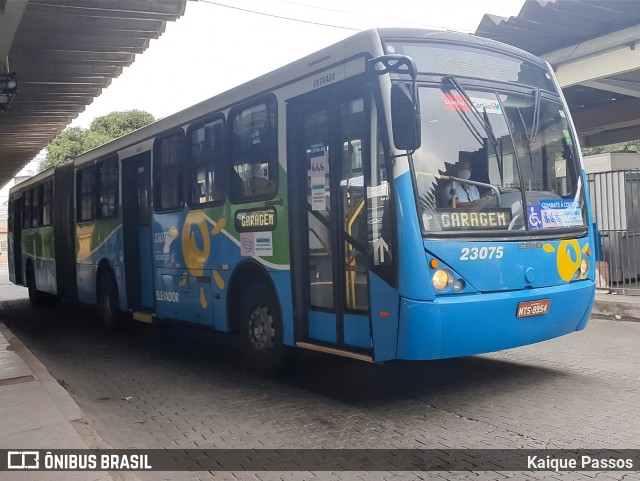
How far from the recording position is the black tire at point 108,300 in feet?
37.5

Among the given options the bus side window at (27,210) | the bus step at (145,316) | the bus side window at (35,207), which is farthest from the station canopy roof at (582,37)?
the bus side window at (27,210)

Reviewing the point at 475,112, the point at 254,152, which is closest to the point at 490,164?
the point at 475,112

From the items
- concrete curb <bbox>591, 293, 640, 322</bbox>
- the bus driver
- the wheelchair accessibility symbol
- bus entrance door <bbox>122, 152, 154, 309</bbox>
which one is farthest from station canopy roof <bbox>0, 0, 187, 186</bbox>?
concrete curb <bbox>591, 293, 640, 322</bbox>

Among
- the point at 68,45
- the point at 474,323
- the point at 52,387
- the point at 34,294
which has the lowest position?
the point at 52,387

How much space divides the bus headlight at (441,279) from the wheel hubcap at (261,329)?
2.36m

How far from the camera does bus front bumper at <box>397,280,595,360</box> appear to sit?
534 centimetres

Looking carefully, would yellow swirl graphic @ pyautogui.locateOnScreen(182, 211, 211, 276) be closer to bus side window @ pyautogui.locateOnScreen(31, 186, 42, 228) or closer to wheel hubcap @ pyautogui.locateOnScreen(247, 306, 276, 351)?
wheel hubcap @ pyautogui.locateOnScreen(247, 306, 276, 351)

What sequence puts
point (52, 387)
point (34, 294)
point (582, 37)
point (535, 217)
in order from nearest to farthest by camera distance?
point (535, 217) < point (52, 387) < point (582, 37) < point (34, 294)

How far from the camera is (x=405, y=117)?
211 inches

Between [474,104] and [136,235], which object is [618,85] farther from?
[136,235]

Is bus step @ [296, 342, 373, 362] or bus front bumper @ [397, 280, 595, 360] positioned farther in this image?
bus step @ [296, 342, 373, 362]

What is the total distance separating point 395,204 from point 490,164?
1.00 metres

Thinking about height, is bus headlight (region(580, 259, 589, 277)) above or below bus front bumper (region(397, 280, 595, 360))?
above

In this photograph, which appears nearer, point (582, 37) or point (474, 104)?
point (474, 104)
